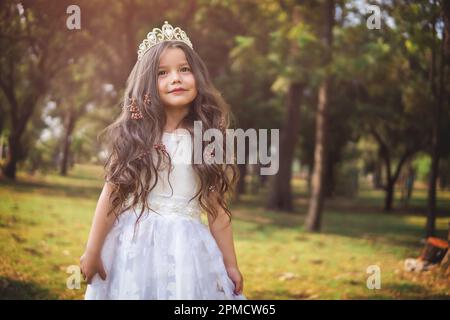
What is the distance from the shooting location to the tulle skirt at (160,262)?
6.42ft

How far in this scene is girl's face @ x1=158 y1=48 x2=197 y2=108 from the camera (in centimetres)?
215

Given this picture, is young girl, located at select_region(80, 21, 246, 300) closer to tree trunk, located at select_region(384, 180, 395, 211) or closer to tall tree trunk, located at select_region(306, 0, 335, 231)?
tall tree trunk, located at select_region(306, 0, 335, 231)

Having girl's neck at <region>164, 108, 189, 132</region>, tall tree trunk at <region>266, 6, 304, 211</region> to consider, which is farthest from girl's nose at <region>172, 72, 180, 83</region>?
tall tree trunk at <region>266, 6, 304, 211</region>

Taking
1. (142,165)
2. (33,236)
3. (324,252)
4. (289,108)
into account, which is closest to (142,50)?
(142,165)

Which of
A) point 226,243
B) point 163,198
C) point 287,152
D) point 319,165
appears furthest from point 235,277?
point 287,152

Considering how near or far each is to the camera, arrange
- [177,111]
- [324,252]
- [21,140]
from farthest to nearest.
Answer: [324,252], [21,140], [177,111]

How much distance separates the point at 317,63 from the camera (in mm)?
7852

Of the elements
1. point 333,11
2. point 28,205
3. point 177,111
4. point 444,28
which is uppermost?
point 333,11

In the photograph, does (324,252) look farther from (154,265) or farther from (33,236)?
(154,265)

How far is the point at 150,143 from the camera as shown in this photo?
6.76ft

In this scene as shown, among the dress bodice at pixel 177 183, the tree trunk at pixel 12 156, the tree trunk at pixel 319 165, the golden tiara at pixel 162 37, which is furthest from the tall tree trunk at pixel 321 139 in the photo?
the dress bodice at pixel 177 183

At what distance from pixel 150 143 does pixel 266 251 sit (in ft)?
15.9
